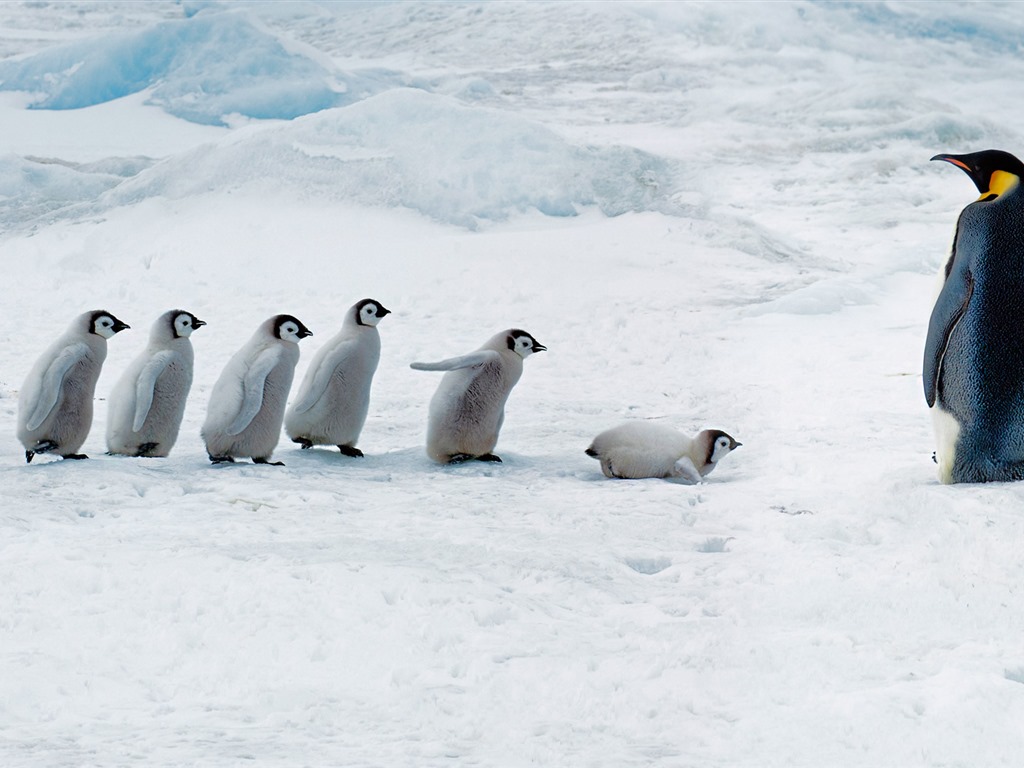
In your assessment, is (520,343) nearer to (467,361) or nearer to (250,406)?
(467,361)

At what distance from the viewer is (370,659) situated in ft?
6.77

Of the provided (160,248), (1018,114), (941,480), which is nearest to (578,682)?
(941,480)

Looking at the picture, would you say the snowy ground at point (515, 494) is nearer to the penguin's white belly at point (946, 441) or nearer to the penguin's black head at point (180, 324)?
the penguin's white belly at point (946, 441)

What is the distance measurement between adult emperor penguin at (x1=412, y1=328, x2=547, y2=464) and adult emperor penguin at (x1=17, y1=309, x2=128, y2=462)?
1070 millimetres

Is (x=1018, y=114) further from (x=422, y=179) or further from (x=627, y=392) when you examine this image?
(x=627, y=392)

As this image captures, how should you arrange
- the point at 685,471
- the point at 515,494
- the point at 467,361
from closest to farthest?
1. the point at 515,494
2. the point at 685,471
3. the point at 467,361

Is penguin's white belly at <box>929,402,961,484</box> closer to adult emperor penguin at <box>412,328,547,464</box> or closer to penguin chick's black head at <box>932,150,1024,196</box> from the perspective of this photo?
penguin chick's black head at <box>932,150,1024,196</box>

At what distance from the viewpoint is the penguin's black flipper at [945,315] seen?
3158 millimetres

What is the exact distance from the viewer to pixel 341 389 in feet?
12.8

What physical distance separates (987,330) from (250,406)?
7.23ft

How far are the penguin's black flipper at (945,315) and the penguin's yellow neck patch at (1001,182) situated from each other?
0.21m

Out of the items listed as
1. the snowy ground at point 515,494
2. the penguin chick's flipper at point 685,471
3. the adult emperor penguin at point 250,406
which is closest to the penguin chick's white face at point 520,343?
the snowy ground at point 515,494

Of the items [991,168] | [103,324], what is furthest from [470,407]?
[991,168]

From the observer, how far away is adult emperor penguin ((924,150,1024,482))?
3119 millimetres
